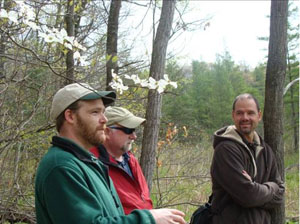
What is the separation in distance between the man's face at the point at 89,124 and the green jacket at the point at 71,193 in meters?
0.11

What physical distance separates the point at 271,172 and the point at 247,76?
27.7 m

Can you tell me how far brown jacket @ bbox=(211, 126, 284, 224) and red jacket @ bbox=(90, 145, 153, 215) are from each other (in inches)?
23.4

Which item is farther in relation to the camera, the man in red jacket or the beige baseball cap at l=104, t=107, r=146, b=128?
the beige baseball cap at l=104, t=107, r=146, b=128

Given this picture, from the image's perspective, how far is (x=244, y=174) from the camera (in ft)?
8.30

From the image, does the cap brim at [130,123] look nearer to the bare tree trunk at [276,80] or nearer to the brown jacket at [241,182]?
the brown jacket at [241,182]

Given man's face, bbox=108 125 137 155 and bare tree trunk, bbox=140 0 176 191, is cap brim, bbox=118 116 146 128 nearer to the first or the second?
man's face, bbox=108 125 137 155

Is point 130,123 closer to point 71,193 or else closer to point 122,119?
point 122,119

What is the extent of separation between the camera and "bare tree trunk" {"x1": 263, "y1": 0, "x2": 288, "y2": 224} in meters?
3.16

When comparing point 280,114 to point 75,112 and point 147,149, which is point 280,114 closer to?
point 147,149

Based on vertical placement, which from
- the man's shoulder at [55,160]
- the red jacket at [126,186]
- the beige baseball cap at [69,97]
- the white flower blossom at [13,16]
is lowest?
the red jacket at [126,186]

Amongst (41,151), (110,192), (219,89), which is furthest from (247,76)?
(110,192)

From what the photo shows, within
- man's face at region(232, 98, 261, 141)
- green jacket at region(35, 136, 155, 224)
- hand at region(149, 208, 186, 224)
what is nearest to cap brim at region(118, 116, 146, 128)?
man's face at region(232, 98, 261, 141)

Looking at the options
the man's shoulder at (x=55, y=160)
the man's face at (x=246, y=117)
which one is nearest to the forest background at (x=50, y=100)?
the man's face at (x=246, y=117)

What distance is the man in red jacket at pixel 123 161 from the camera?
2652 millimetres
